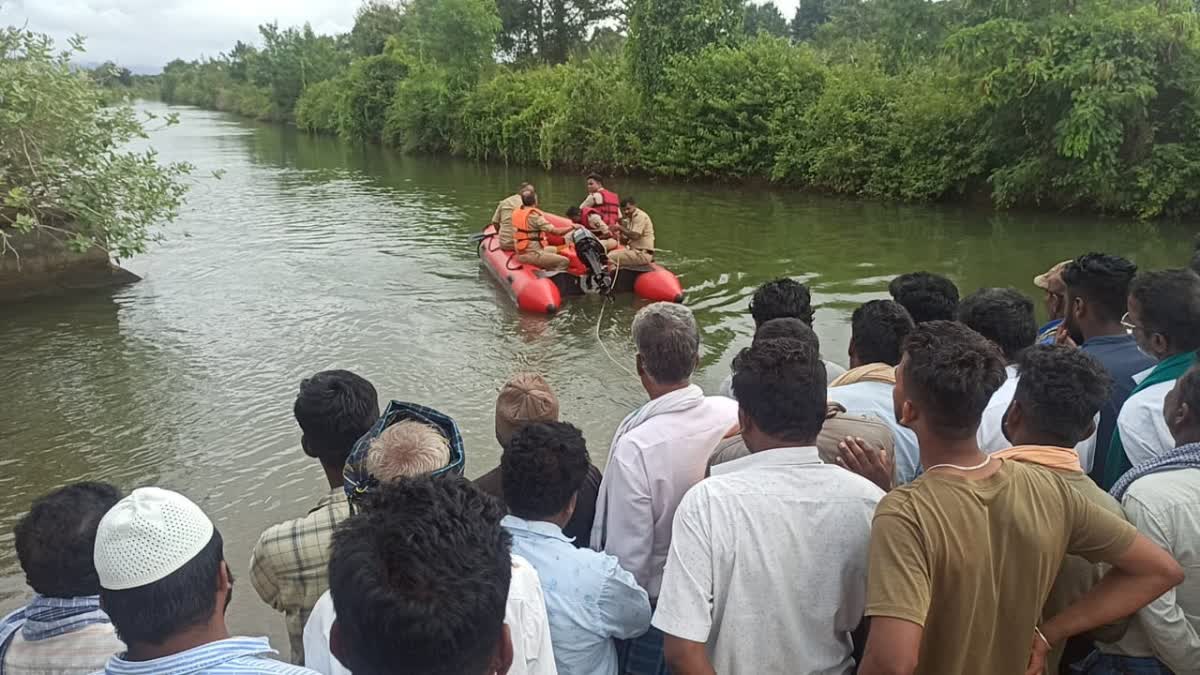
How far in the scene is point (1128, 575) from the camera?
6.62 ft

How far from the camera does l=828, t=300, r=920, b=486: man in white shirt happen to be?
285 centimetres

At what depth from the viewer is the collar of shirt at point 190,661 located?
4.94 feet

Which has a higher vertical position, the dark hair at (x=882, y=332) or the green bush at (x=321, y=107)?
the green bush at (x=321, y=107)

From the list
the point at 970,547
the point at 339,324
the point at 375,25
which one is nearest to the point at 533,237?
the point at 339,324

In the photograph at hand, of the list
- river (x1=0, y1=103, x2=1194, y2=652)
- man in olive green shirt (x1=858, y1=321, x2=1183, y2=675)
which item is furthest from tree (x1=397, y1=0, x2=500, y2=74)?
man in olive green shirt (x1=858, y1=321, x2=1183, y2=675)

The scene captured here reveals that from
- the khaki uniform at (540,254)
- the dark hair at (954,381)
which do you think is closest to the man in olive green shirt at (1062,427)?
the dark hair at (954,381)

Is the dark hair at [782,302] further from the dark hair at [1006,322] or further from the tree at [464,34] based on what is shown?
the tree at [464,34]

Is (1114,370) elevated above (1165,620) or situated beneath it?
elevated above

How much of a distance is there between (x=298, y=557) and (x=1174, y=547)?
7.27 feet

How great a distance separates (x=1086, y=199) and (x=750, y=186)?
24.4 ft

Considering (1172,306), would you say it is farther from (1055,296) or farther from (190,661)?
(190,661)

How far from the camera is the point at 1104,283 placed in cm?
345

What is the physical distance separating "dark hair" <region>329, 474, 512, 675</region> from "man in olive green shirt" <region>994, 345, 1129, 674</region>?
1.43 metres

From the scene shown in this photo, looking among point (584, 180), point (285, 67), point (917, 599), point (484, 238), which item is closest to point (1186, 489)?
point (917, 599)
